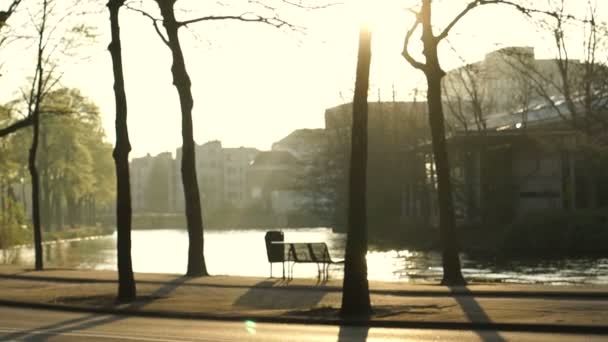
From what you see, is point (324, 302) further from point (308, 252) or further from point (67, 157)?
point (67, 157)

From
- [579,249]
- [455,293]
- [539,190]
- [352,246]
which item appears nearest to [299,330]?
[352,246]

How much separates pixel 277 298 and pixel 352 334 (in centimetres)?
798

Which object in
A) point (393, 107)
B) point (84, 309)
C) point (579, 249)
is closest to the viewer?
point (84, 309)

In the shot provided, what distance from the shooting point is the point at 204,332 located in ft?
62.4

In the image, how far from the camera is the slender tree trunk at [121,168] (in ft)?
84.8

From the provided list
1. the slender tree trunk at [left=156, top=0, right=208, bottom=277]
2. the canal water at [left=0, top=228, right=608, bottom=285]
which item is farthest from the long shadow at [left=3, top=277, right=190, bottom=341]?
the canal water at [left=0, top=228, right=608, bottom=285]

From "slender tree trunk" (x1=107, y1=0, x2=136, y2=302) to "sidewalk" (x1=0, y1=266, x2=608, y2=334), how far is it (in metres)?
0.55

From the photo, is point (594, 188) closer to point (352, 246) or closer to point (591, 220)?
point (591, 220)

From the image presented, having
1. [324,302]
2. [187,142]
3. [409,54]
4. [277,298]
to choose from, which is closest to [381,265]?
[187,142]

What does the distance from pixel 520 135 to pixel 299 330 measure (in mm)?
58059

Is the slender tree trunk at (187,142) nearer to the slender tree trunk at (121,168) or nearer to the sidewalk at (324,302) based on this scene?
the sidewalk at (324,302)

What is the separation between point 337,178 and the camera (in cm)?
9462

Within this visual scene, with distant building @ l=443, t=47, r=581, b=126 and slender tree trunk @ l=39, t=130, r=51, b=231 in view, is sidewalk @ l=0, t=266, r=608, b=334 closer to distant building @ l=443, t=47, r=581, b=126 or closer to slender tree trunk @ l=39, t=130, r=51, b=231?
distant building @ l=443, t=47, r=581, b=126

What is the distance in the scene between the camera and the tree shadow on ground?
24.2 m
